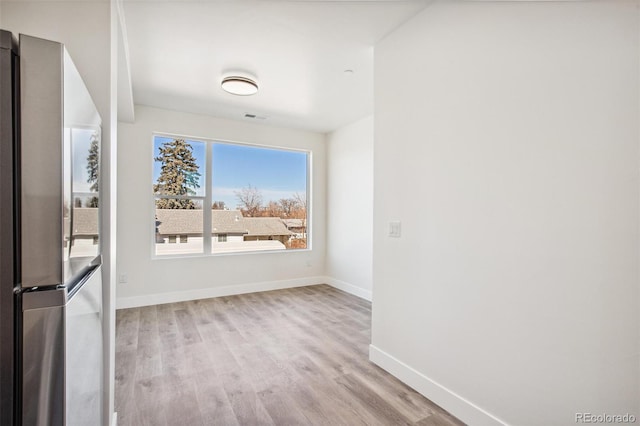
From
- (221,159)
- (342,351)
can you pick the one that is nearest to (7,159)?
(342,351)

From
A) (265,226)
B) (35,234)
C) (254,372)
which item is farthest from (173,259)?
(35,234)

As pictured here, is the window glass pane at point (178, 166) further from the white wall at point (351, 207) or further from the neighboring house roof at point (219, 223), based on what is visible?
the white wall at point (351, 207)

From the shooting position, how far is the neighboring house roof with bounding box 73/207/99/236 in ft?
3.10

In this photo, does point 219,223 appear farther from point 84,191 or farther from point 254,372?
point 84,191

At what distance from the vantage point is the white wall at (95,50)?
130 cm

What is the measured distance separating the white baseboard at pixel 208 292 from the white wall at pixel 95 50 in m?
2.86

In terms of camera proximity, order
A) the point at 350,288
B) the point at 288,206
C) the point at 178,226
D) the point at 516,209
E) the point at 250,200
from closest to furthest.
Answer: the point at 516,209
the point at 178,226
the point at 350,288
the point at 250,200
the point at 288,206

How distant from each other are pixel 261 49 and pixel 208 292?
333 cm

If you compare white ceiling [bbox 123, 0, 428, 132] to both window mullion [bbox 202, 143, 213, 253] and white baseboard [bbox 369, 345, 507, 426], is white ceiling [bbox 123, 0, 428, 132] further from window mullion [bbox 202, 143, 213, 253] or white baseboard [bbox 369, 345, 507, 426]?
white baseboard [bbox 369, 345, 507, 426]

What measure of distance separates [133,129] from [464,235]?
413 cm

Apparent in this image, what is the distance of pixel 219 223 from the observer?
184 inches

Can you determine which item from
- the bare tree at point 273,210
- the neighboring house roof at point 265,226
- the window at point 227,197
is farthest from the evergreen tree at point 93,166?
the bare tree at point 273,210

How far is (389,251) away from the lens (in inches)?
95.2

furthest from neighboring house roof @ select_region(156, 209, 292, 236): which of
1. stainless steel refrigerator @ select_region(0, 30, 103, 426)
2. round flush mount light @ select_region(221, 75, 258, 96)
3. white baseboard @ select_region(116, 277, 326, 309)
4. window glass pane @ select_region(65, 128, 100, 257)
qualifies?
stainless steel refrigerator @ select_region(0, 30, 103, 426)
